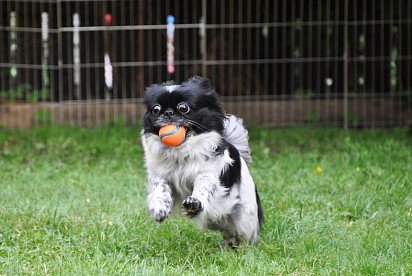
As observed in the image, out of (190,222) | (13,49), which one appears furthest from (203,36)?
(190,222)

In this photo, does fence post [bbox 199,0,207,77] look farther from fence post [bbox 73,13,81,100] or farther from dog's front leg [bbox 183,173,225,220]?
dog's front leg [bbox 183,173,225,220]

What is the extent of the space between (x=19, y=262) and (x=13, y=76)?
566 cm

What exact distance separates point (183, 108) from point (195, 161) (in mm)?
299

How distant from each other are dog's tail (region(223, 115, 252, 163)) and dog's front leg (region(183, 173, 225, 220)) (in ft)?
1.05

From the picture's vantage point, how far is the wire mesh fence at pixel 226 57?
920 cm

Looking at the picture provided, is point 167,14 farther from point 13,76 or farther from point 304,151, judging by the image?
point 304,151

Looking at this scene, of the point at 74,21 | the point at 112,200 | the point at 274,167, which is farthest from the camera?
the point at 74,21

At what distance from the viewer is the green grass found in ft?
13.6

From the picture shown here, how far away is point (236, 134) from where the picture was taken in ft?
14.9

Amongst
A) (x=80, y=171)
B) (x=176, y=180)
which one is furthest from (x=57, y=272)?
(x=80, y=171)

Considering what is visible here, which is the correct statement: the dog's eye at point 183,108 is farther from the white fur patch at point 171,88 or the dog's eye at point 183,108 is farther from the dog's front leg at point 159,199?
the dog's front leg at point 159,199

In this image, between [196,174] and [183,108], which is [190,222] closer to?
[196,174]

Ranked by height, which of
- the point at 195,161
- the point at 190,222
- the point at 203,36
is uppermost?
the point at 203,36

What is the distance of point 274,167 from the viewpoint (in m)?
7.05
